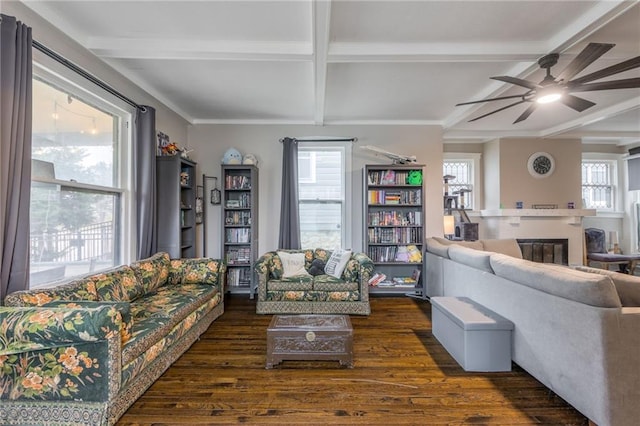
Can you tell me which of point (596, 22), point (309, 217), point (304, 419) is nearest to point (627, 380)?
point (304, 419)

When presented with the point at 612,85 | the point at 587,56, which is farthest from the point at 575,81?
the point at 587,56

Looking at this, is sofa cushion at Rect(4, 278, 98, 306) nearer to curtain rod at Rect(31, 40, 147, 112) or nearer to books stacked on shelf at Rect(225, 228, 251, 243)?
curtain rod at Rect(31, 40, 147, 112)

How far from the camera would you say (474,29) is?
2449 mm

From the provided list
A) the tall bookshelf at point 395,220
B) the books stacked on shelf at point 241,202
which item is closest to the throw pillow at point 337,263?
the tall bookshelf at point 395,220

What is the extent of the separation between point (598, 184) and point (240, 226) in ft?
24.9

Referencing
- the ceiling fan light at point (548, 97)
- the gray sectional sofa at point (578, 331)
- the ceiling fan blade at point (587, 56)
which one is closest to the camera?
the gray sectional sofa at point (578, 331)

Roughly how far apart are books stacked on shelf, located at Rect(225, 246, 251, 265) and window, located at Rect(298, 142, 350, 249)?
917 millimetres

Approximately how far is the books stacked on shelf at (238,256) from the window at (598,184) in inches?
281

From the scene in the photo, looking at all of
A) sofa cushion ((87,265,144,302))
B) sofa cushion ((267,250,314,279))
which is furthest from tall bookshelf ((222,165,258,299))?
sofa cushion ((87,265,144,302))

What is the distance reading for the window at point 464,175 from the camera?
6.08m

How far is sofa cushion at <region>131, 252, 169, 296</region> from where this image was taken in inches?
113

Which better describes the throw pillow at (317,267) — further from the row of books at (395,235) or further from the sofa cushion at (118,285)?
the sofa cushion at (118,285)

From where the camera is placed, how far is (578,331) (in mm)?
1745

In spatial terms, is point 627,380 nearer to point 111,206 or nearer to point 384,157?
point 384,157
